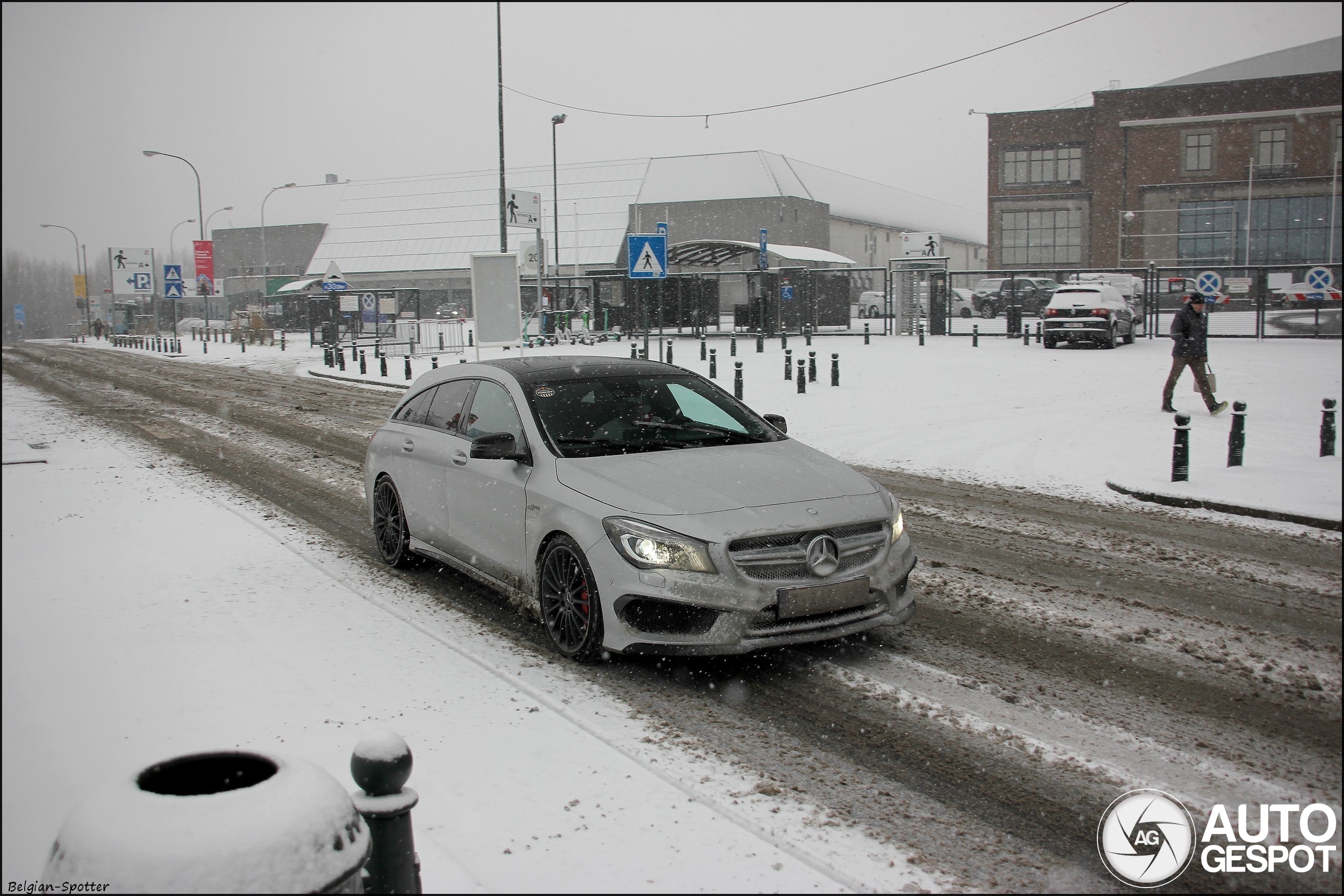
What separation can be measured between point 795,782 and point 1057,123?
62.5 m

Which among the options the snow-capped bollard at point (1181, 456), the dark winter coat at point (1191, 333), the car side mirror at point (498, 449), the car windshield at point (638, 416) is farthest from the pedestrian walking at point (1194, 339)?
the car side mirror at point (498, 449)

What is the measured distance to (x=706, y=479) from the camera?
527 centimetres

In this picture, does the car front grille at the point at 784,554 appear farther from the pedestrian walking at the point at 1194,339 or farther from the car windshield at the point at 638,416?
the pedestrian walking at the point at 1194,339

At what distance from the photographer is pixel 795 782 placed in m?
3.89

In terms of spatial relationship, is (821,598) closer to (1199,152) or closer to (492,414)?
(492,414)

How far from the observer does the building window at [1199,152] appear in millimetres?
49469

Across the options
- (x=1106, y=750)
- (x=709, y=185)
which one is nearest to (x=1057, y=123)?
(x=709, y=185)

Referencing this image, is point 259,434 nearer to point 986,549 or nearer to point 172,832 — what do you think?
point 986,549

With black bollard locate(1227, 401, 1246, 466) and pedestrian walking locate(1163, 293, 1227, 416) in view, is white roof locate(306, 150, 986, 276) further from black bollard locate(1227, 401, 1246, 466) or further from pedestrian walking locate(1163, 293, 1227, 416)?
black bollard locate(1227, 401, 1246, 466)

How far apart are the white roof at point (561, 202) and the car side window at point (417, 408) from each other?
5410 centimetres

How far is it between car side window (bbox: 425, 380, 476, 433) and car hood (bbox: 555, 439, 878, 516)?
1.42 m

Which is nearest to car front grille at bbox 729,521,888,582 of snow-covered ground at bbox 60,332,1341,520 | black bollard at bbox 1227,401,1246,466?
snow-covered ground at bbox 60,332,1341,520

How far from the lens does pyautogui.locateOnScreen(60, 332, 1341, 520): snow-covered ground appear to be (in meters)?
9.17

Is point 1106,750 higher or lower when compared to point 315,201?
lower
